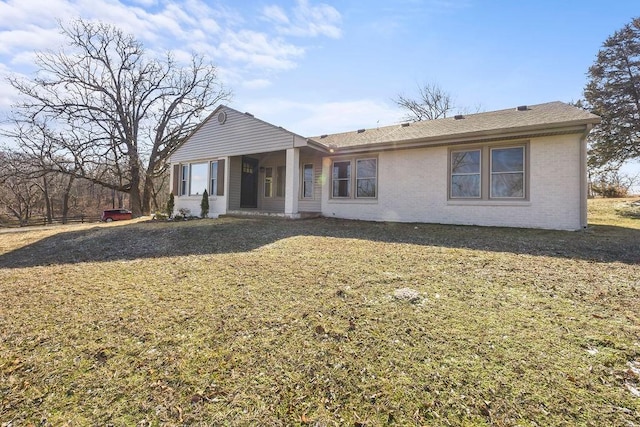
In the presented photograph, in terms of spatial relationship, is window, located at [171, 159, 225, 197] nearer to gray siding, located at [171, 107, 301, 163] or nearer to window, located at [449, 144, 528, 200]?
gray siding, located at [171, 107, 301, 163]

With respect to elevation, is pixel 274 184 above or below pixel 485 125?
below

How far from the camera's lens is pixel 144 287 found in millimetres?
4188

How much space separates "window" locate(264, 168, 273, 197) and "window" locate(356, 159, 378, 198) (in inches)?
191

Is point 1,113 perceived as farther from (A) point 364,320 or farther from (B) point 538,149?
(B) point 538,149

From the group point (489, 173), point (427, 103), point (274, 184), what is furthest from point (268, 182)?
point (427, 103)

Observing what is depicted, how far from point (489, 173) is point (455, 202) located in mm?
1303

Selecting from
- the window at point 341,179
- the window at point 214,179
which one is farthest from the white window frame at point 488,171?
the window at point 214,179

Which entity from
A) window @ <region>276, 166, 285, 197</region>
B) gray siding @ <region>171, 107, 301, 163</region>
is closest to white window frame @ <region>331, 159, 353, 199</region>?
→ gray siding @ <region>171, 107, 301, 163</region>

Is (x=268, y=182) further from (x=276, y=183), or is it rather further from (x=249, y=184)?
(x=249, y=184)

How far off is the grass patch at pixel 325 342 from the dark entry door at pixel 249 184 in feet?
29.5

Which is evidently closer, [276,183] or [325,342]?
[325,342]

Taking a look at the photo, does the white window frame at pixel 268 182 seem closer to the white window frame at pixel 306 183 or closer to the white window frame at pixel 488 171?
the white window frame at pixel 306 183

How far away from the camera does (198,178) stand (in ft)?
47.3

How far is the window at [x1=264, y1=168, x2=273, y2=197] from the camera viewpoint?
14.8 m
